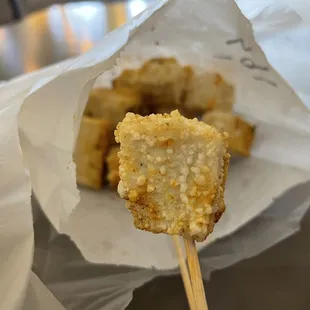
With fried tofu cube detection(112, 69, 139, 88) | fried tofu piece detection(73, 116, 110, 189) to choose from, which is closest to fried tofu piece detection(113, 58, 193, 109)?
fried tofu cube detection(112, 69, 139, 88)

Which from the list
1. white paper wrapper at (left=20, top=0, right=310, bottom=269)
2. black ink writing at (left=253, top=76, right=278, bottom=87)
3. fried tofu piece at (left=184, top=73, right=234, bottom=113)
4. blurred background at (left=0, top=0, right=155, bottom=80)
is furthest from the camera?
blurred background at (left=0, top=0, right=155, bottom=80)

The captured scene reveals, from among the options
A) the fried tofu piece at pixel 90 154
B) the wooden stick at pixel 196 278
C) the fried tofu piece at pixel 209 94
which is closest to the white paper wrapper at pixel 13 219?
the wooden stick at pixel 196 278

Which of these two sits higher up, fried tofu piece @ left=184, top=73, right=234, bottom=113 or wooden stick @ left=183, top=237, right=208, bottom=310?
wooden stick @ left=183, top=237, right=208, bottom=310

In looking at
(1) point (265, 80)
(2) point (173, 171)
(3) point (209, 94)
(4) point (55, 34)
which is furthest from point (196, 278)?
(4) point (55, 34)

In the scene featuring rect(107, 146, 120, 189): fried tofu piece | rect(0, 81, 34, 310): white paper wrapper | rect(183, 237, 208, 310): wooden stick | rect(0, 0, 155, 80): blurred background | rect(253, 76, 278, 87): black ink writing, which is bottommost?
rect(0, 0, 155, 80): blurred background

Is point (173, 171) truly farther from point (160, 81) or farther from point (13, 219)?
point (160, 81)

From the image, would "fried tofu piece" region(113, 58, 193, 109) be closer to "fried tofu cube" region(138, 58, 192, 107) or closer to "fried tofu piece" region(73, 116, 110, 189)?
"fried tofu cube" region(138, 58, 192, 107)

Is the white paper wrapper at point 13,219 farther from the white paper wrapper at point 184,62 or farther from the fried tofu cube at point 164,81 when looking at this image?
the fried tofu cube at point 164,81
